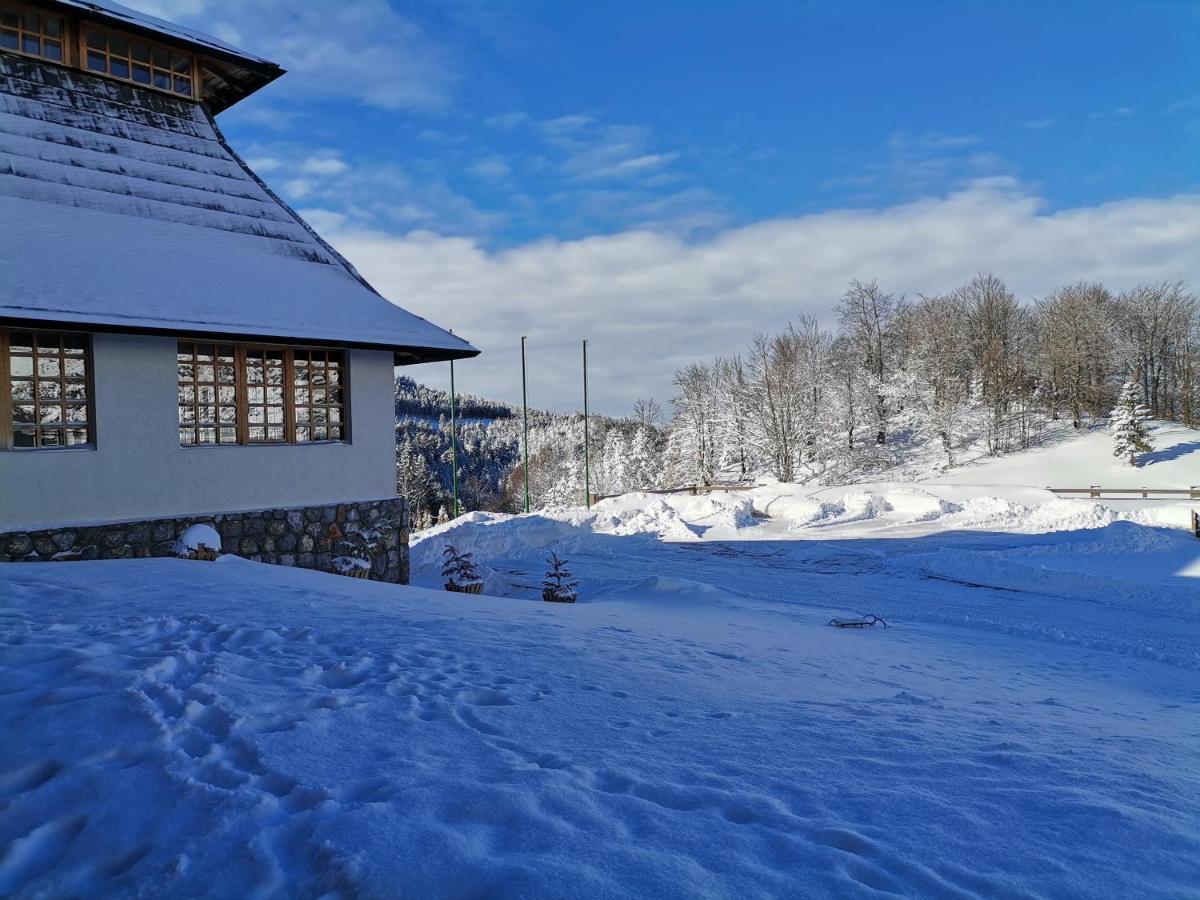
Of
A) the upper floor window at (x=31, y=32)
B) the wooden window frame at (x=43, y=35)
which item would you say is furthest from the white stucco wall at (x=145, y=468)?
the upper floor window at (x=31, y=32)

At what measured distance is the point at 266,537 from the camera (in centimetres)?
1055

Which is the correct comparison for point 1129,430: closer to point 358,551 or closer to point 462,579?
point 462,579

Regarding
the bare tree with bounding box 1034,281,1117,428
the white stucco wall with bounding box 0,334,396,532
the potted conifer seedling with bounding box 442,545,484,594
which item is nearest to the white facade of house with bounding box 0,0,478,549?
the white stucco wall with bounding box 0,334,396,532

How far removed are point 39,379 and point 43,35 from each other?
6.84 m

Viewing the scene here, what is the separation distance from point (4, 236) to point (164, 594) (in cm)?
640

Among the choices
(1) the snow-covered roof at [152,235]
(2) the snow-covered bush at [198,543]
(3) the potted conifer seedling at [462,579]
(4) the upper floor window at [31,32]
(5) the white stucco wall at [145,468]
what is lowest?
(3) the potted conifer seedling at [462,579]

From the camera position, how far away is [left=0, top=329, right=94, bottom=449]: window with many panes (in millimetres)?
8812

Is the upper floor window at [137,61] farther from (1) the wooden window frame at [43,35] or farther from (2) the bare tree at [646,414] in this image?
Result: (2) the bare tree at [646,414]

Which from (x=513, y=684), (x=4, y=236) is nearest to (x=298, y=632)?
(x=513, y=684)

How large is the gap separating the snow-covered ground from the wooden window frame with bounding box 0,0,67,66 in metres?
9.42

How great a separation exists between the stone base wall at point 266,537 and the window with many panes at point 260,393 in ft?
3.63

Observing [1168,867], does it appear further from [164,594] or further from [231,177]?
[231,177]

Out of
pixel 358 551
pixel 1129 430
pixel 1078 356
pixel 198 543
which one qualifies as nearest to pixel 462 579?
pixel 358 551

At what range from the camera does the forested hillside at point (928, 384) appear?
1606 inches
